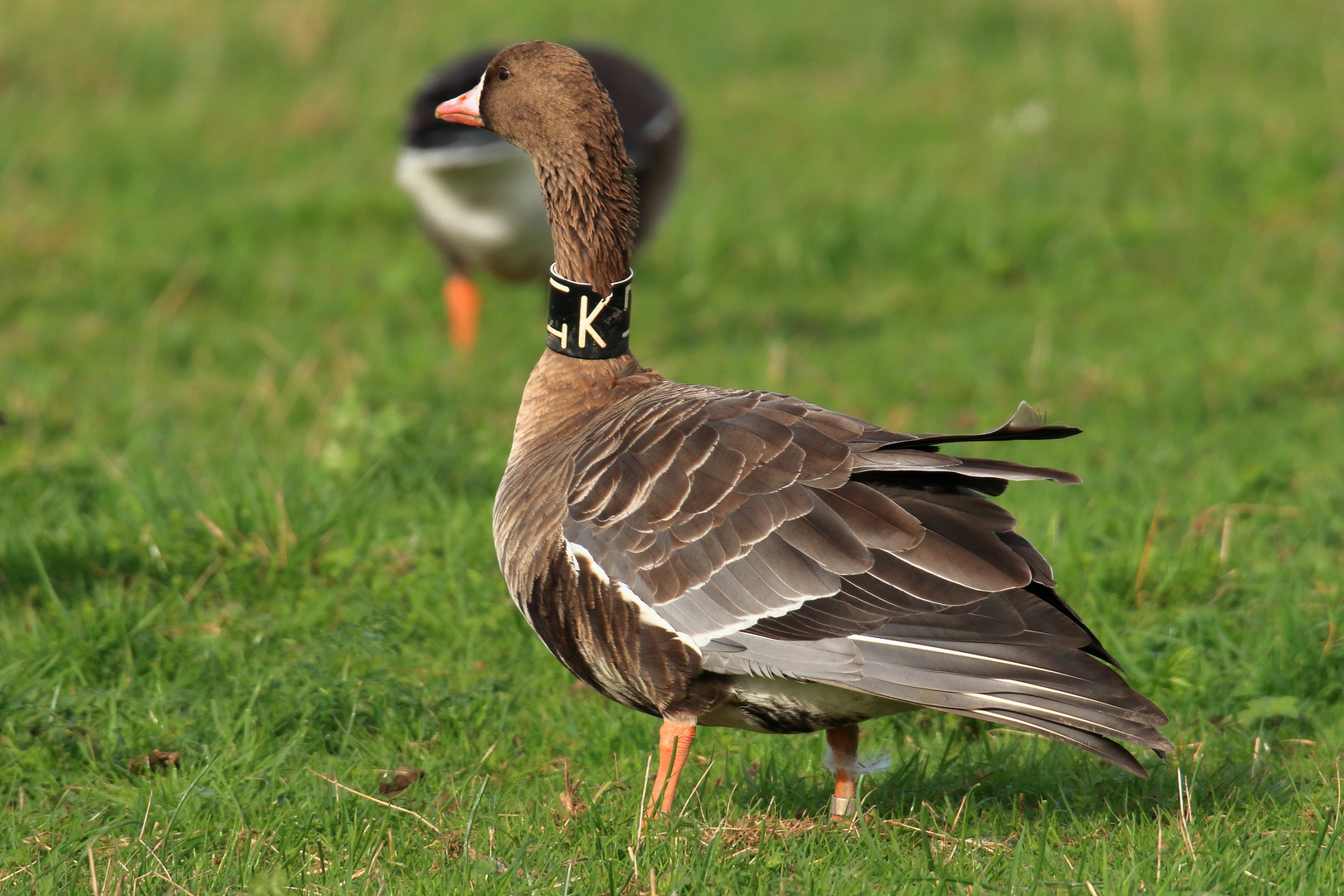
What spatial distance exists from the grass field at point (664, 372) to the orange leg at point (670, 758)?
0.11m

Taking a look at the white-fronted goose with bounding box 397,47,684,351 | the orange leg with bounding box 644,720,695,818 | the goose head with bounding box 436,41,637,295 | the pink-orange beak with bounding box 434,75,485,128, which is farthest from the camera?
the white-fronted goose with bounding box 397,47,684,351

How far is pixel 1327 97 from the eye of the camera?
39.4 ft

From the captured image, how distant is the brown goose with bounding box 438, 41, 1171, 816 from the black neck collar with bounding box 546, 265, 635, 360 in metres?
0.29

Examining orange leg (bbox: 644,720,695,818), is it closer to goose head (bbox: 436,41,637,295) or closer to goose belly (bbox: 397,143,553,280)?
goose head (bbox: 436,41,637,295)

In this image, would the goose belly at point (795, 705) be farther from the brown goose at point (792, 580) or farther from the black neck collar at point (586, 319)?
the black neck collar at point (586, 319)

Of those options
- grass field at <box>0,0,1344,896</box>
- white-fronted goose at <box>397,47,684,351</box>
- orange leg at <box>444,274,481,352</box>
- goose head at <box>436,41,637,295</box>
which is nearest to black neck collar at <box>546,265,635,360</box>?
goose head at <box>436,41,637,295</box>

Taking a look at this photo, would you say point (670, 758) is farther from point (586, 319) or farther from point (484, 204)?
point (484, 204)

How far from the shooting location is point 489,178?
312 inches

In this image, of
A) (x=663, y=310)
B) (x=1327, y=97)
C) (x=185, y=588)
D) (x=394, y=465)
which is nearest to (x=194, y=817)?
(x=185, y=588)

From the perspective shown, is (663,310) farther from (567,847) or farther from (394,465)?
(567,847)

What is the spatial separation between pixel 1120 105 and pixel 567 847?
1013 cm

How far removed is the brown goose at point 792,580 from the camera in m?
3.17

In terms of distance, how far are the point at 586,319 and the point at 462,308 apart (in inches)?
171

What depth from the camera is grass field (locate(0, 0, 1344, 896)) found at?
3.61 m
